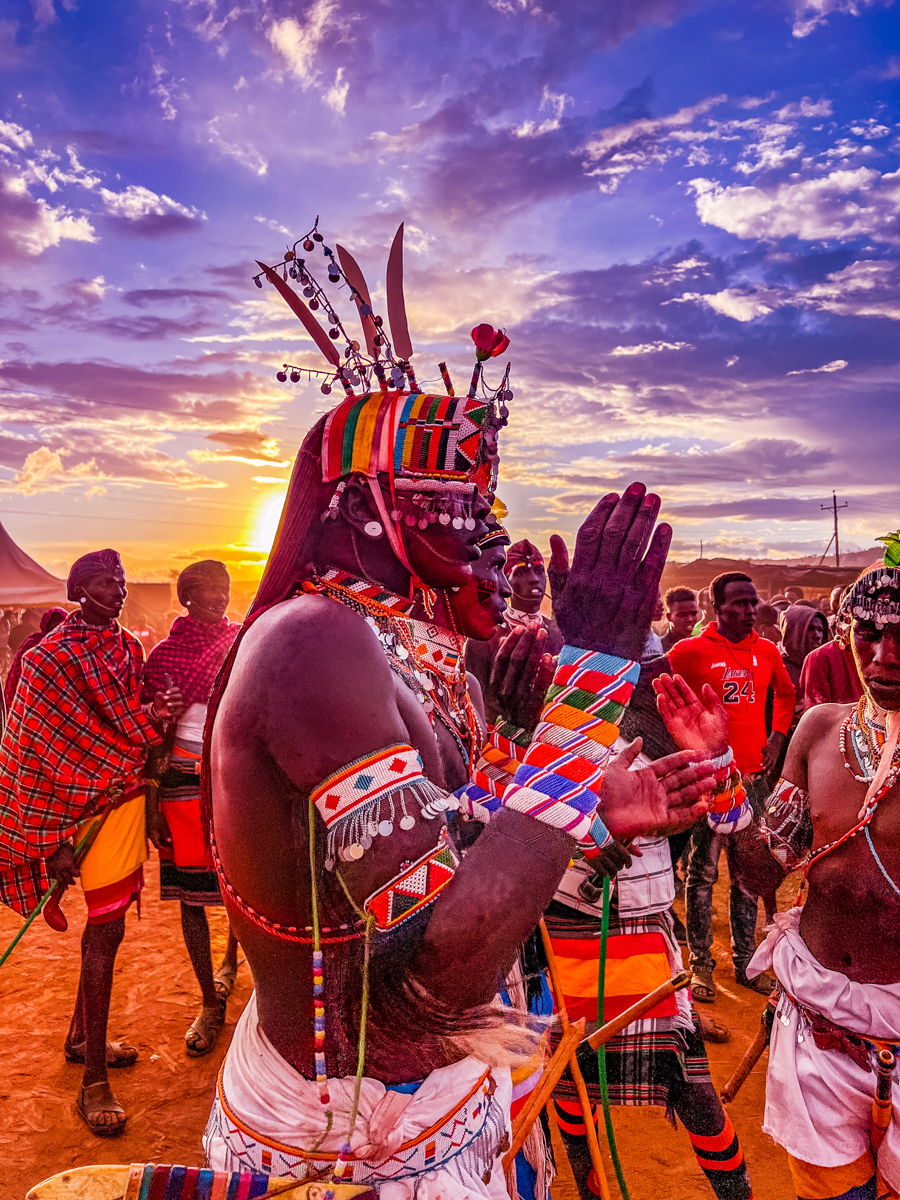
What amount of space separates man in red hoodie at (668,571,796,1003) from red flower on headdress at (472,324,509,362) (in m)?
4.87

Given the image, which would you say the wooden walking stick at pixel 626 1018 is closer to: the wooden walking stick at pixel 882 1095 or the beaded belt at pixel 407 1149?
the beaded belt at pixel 407 1149

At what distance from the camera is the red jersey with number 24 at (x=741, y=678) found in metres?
6.73

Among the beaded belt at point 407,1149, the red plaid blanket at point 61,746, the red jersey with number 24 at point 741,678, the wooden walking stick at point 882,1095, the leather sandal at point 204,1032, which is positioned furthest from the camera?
the red jersey with number 24 at point 741,678

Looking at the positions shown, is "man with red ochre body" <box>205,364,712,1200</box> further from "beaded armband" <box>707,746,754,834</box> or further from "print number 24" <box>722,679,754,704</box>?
"print number 24" <box>722,679,754,704</box>

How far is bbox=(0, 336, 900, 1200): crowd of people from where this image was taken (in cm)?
→ 152

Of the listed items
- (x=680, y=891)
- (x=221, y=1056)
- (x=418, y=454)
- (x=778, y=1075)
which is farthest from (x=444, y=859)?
(x=680, y=891)

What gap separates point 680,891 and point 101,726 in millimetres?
6150

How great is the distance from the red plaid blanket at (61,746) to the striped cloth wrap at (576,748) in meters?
3.82

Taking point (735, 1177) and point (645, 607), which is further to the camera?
point (735, 1177)

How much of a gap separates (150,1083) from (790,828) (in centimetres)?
434

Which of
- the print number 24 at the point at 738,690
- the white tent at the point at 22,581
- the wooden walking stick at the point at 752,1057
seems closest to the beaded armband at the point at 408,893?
the wooden walking stick at the point at 752,1057

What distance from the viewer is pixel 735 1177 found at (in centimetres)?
358

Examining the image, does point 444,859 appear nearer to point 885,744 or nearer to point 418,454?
point 418,454

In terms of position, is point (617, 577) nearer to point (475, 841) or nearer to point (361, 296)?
point (475, 841)
